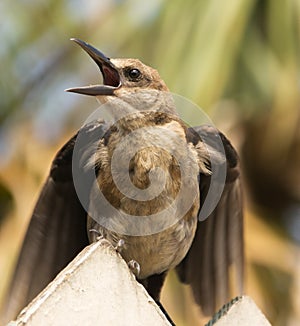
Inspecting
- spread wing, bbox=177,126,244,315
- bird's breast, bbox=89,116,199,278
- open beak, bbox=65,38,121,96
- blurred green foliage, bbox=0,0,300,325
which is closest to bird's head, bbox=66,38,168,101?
open beak, bbox=65,38,121,96

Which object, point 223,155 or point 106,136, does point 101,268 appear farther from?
point 223,155

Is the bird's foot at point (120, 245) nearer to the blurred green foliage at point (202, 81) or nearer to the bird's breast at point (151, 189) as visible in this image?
the bird's breast at point (151, 189)

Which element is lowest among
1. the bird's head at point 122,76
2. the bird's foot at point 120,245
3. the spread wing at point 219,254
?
the spread wing at point 219,254

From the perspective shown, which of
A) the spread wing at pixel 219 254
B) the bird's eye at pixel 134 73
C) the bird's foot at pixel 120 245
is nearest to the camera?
the bird's foot at pixel 120 245

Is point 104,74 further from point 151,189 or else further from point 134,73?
point 151,189

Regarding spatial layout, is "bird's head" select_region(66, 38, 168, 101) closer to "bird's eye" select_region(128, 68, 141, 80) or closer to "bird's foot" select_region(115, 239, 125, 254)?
Answer: "bird's eye" select_region(128, 68, 141, 80)

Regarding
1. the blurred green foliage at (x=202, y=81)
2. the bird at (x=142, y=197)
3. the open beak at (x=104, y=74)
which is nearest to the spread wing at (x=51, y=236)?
the bird at (x=142, y=197)
